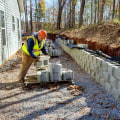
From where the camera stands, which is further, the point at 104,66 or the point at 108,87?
the point at 104,66

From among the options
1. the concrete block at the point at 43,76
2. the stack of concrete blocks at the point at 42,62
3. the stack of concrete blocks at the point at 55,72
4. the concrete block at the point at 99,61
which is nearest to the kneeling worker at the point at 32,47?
the stack of concrete blocks at the point at 42,62

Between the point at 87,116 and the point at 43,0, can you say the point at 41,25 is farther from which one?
the point at 87,116

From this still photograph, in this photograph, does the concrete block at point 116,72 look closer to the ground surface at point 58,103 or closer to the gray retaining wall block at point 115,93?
the gray retaining wall block at point 115,93

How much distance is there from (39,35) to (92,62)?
2.39 meters

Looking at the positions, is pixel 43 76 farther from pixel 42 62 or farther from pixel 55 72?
pixel 42 62

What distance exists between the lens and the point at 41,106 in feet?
13.4

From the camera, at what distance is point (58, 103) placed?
166 inches

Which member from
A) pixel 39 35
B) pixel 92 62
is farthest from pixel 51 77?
pixel 92 62

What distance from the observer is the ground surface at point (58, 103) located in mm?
3602

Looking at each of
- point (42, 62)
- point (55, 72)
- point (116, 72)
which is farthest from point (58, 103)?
point (42, 62)

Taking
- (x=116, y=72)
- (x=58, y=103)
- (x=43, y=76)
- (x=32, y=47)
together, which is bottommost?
(x=58, y=103)

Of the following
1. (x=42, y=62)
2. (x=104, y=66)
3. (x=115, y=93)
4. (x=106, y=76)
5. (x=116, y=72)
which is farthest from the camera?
(x=42, y=62)

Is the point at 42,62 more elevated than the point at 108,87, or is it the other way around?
the point at 42,62

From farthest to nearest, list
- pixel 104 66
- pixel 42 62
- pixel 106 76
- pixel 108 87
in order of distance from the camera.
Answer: pixel 42 62
pixel 104 66
pixel 106 76
pixel 108 87
